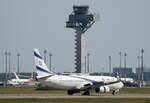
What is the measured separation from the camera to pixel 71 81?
9019 cm

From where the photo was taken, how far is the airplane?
8581 cm

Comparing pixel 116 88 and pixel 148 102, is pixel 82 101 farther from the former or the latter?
pixel 116 88

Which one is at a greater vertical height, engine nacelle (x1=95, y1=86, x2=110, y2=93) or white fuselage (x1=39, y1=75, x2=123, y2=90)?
white fuselage (x1=39, y1=75, x2=123, y2=90)

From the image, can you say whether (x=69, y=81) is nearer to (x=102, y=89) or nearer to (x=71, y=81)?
(x=71, y=81)

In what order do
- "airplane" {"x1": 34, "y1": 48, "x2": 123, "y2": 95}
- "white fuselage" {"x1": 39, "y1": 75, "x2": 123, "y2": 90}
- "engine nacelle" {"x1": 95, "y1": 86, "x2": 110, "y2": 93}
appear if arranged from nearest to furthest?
"airplane" {"x1": 34, "y1": 48, "x2": 123, "y2": 95} → "white fuselage" {"x1": 39, "y1": 75, "x2": 123, "y2": 90} → "engine nacelle" {"x1": 95, "y1": 86, "x2": 110, "y2": 93}

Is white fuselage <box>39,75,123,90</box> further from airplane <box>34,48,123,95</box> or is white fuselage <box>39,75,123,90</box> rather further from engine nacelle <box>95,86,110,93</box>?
engine nacelle <box>95,86,110,93</box>

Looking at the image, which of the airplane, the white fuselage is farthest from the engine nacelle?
the white fuselage

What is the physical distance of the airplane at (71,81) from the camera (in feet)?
282

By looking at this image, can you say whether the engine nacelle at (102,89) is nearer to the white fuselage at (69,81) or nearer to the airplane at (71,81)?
the airplane at (71,81)

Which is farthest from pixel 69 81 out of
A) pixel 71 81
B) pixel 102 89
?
pixel 102 89

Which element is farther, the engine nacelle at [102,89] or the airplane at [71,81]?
the engine nacelle at [102,89]

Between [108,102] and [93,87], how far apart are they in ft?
78.2

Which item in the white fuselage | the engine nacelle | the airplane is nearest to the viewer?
the airplane

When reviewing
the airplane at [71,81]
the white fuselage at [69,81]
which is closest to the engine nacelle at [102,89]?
the airplane at [71,81]
